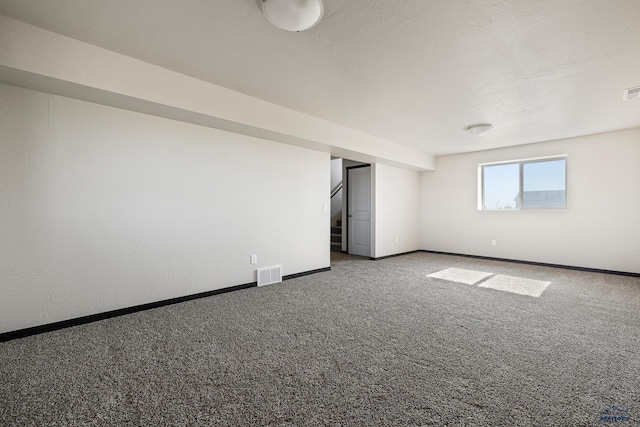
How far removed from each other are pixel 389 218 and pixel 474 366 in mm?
4552

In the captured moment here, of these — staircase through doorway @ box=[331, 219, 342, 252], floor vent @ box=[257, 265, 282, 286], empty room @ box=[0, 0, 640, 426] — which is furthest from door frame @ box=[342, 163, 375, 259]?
floor vent @ box=[257, 265, 282, 286]

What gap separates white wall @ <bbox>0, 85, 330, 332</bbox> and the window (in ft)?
15.6

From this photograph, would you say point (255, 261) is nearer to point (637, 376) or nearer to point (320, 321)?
point (320, 321)

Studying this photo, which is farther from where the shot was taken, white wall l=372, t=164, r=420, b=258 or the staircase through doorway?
the staircase through doorway

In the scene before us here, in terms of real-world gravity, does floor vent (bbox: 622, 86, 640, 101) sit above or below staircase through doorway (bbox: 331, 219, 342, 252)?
above

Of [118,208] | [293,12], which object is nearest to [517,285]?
[293,12]

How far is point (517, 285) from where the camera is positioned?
397cm

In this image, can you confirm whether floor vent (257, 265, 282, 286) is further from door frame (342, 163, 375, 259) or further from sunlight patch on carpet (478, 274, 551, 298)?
sunlight patch on carpet (478, 274, 551, 298)

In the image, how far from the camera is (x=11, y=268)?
2.37 metres

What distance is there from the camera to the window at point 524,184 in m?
5.32

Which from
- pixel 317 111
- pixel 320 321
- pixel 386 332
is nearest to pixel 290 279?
pixel 320 321

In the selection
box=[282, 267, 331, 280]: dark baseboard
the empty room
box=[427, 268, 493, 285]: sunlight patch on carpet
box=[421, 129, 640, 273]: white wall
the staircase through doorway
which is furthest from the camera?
the staircase through doorway

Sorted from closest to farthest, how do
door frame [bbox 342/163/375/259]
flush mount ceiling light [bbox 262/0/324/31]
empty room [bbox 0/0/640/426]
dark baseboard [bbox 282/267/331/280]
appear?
1. empty room [bbox 0/0/640/426]
2. flush mount ceiling light [bbox 262/0/324/31]
3. dark baseboard [bbox 282/267/331/280]
4. door frame [bbox 342/163/375/259]

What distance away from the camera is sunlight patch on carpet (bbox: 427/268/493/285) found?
167 inches
